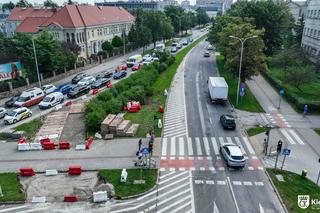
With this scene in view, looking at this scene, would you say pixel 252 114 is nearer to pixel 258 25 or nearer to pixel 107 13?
pixel 258 25

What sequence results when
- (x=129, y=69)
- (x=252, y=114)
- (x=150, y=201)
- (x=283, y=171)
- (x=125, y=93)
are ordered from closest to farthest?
(x=150, y=201), (x=283, y=171), (x=252, y=114), (x=125, y=93), (x=129, y=69)

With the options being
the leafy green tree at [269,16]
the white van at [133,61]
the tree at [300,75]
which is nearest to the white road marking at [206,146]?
the tree at [300,75]

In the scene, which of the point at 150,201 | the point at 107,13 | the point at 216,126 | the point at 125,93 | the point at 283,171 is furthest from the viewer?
the point at 107,13

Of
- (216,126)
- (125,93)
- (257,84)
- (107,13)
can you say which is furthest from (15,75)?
(107,13)

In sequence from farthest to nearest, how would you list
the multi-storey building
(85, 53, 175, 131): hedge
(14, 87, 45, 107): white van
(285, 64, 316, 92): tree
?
the multi-storey building, (285, 64, 316, 92): tree, (14, 87, 45, 107): white van, (85, 53, 175, 131): hedge

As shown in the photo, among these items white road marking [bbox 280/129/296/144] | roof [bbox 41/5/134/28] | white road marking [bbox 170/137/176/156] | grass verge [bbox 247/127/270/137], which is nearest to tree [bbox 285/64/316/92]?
white road marking [bbox 280/129/296/144]

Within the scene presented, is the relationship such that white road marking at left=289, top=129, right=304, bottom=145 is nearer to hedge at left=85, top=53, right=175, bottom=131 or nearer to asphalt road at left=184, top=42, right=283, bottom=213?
asphalt road at left=184, top=42, right=283, bottom=213
